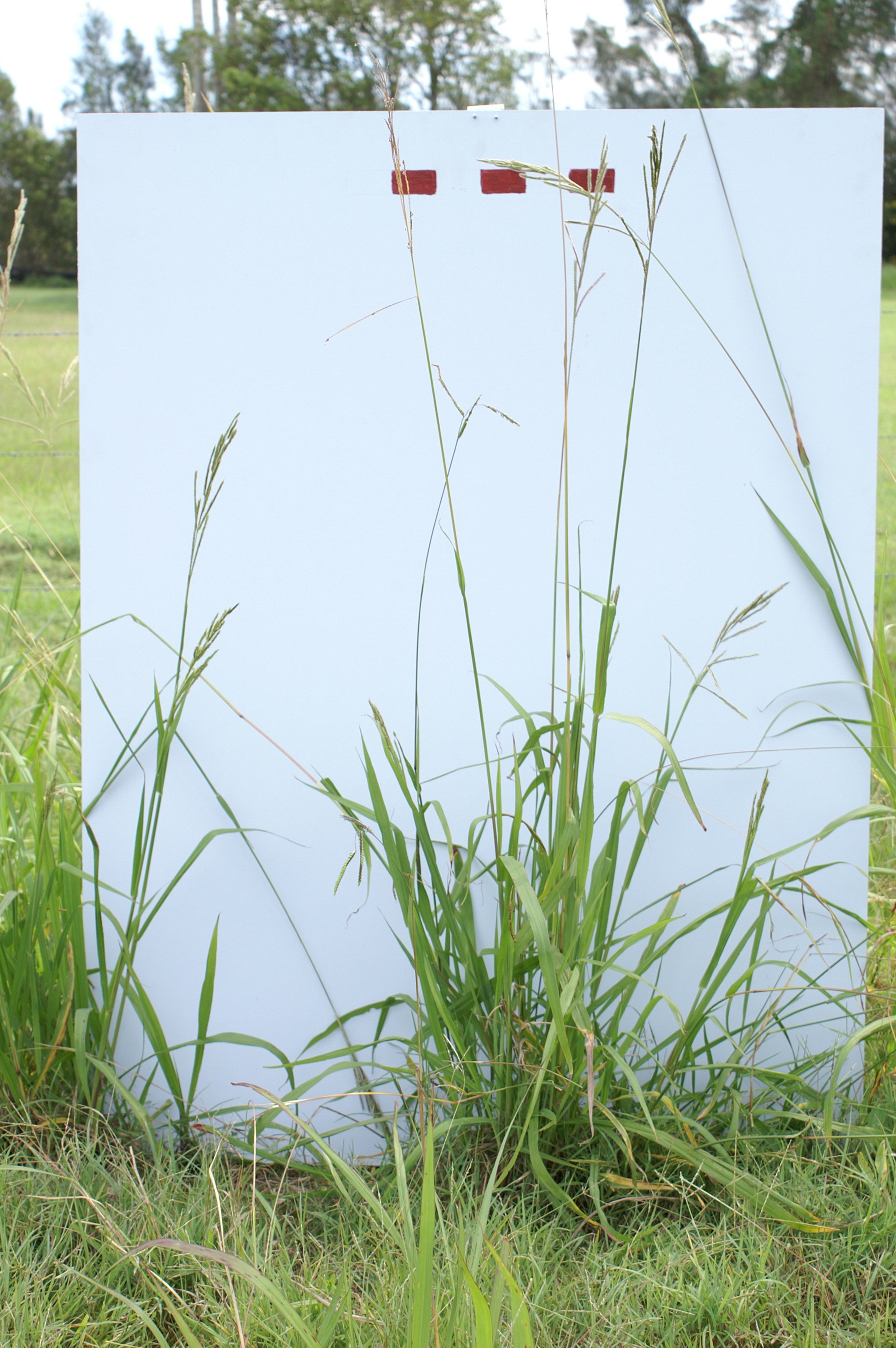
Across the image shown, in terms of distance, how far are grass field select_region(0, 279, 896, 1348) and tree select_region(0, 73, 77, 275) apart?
20209 mm

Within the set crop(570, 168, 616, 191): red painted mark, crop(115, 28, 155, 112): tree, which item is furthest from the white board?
crop(115, 28, 155, 112): tree

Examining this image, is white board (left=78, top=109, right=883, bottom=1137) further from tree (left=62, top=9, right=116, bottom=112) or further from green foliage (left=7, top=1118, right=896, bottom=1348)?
tree (left=62, top=9, right=116, bottom=112)

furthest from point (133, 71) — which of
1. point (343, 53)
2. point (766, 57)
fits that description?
point (766, 57)

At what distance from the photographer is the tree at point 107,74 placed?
22953mm

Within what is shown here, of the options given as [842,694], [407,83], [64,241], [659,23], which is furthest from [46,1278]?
[64,241]

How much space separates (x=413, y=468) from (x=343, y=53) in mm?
22533

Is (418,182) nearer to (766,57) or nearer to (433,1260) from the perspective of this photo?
(433,1260)

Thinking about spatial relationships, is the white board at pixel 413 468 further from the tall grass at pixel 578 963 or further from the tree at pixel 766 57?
the tree at pixel 766 57

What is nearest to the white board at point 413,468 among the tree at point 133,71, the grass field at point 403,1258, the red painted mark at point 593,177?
the red painted mark at point 593,177

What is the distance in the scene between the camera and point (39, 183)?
19.8 metres

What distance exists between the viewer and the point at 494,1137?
966 mm

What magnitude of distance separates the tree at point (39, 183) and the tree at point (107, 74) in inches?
80.2

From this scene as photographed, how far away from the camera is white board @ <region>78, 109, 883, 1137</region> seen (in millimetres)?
1035

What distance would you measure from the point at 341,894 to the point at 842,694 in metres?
0.60
